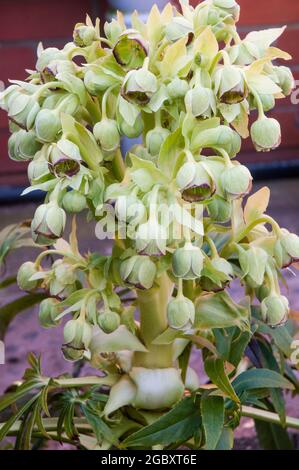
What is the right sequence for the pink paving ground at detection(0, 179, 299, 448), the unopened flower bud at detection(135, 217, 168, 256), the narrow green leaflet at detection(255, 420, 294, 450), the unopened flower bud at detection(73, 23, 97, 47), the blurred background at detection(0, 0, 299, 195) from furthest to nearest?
the blurred background at detection(0, 0, 299, 195)
the pink paving ground at detection(0, 179, 299, 448)
the narrow green leaflet at detection(255, 420, 294, 450)
the unopened flower bud at detection(73, 23, 97, 47)
the unopened flower bud at detection(135, 217, 168, 256)

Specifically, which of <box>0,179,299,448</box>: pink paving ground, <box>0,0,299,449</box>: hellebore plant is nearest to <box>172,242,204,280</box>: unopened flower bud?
<box>0,0,299,449</box>: hellebore plant

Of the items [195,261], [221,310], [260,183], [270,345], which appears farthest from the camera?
[260,183]

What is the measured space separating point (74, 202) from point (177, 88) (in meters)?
0.11

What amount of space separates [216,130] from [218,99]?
0.02m

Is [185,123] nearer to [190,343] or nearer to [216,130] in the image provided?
[216,130]

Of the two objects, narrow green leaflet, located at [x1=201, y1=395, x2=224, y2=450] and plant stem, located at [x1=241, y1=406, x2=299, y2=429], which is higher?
narrow green leaflet, located at [x1=201, y1=395, x2=224, y2=450]

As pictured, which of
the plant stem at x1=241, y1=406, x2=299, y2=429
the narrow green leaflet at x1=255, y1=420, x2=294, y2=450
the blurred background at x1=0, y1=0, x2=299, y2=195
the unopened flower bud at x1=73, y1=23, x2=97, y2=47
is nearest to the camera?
the unopened flower bud at x1=73, y1=23, x2=97, y2=47

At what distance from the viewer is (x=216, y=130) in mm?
520

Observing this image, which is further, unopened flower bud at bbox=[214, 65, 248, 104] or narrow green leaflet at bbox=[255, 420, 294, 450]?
narrow green leaflet at bbox=[255, 420, 294, 450]

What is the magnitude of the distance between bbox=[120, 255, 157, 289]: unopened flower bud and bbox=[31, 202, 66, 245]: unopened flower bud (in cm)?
6

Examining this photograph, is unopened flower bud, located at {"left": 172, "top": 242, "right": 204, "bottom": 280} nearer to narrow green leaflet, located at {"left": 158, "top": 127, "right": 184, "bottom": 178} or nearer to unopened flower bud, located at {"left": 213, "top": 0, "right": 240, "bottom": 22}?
narrow green leaflet, located at {"left": 158, "top": 127, "right": 184, "bottom": 178}

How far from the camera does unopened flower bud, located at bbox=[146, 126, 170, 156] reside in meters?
0.54

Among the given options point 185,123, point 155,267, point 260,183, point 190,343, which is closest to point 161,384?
point 190,343
